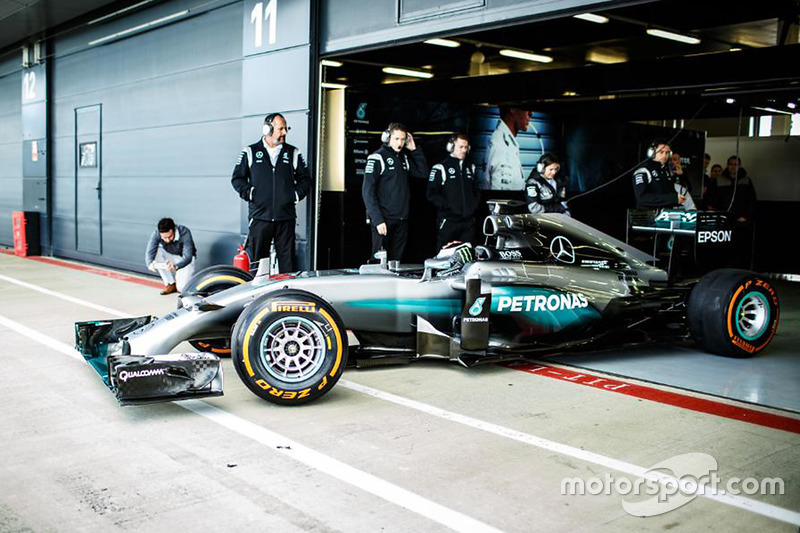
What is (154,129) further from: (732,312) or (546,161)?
(732,312)

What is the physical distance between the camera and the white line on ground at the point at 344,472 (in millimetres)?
3070

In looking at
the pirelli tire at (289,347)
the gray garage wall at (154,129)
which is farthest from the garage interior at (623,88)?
the pirelli tire at (289,347)

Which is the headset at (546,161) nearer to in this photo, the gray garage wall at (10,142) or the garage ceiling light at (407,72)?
the garage ceiling light at (407,72)

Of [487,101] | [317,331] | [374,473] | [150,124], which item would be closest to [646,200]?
[487,101]

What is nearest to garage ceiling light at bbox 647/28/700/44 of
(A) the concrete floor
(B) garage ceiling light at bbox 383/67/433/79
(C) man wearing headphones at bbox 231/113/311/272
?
(B) garage ceiling light at bbox 383/67/433/79

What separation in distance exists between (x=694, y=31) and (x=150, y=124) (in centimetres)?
873

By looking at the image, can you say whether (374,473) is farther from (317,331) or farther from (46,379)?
(46,379)

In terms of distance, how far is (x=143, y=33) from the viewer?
39.5 ft

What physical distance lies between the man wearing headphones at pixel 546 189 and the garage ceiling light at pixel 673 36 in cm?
497

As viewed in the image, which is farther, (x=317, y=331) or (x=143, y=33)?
(x=143, y=33)

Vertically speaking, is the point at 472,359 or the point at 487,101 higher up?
the point at 487,101

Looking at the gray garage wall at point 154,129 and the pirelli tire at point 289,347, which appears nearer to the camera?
the pirelli tire at point 289,347

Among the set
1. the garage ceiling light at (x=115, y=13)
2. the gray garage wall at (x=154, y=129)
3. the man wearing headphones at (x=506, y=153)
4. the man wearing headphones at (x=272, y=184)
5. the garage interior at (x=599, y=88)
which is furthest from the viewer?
the garage ceiling light at (x=115, y=13)

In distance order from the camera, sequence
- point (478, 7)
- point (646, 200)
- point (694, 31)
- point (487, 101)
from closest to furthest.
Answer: point (478, 7) < point (646, 200) < point (487, 101) < point (694, 31)
